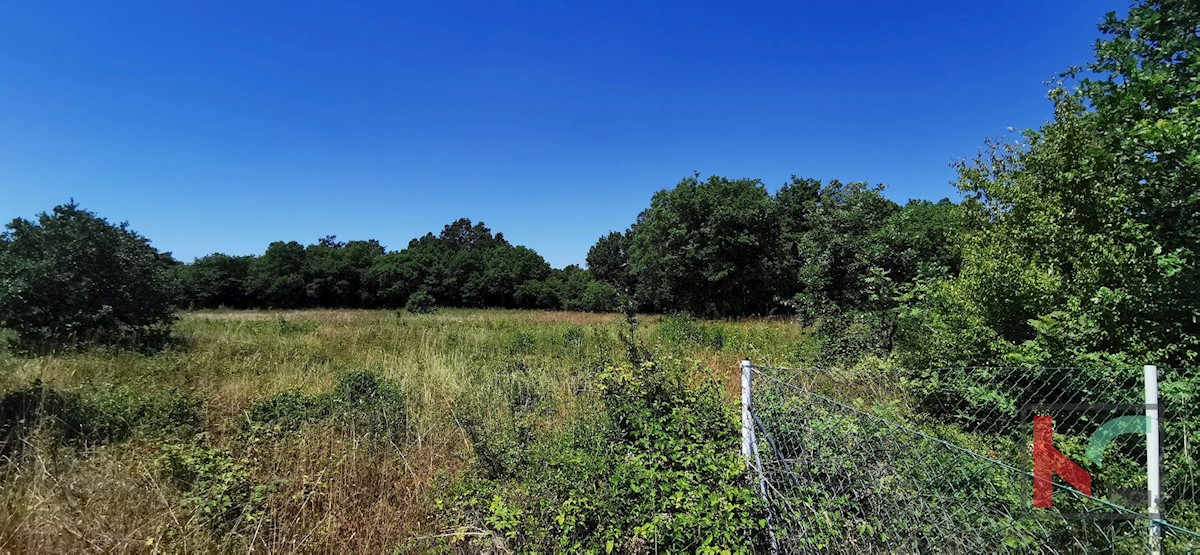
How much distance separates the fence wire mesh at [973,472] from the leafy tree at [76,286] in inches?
412

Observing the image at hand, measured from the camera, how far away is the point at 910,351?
4949 mm

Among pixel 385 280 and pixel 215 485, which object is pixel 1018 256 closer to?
pixel 215 485

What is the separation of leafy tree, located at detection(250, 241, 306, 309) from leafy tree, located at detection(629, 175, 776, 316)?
1371 inches

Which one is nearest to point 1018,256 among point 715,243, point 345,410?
point 345,410

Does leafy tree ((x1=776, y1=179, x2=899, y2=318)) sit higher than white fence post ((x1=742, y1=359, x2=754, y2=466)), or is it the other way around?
leafy tree ((x1=776, y1=179, x2=899, y2=318))

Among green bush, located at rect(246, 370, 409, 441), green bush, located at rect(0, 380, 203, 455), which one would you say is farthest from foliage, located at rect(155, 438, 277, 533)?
green bush, located at rect(0, 380, 203, 455)

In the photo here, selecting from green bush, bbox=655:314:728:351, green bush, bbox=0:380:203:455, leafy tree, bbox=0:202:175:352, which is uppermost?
leafy tree, bbox=0:202:175:352

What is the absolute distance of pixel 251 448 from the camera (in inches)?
137

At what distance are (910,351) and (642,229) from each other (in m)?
27.0

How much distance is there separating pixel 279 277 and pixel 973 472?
52638 mm

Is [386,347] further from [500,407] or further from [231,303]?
[231,303]

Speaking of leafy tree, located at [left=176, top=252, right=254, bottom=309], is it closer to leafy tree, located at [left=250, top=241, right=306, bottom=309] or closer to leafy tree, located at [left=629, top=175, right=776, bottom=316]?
leafy tree, located at [left=250, top=241, right=306, bottom=309]

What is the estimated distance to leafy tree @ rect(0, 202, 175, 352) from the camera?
8.20 metres

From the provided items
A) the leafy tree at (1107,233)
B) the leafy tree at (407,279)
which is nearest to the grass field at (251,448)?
the leafy tree at (1107,233)
